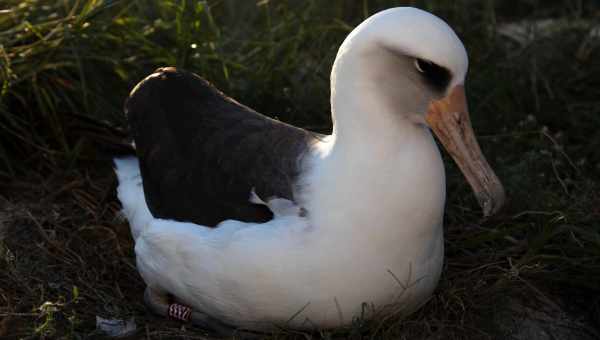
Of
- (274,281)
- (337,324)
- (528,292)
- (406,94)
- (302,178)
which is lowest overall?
(528,292)

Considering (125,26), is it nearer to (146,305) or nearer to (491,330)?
(146,305)

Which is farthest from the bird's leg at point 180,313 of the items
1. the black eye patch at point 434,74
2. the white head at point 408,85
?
the black eye patch at point 434,74

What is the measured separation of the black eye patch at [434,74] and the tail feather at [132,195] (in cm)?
150

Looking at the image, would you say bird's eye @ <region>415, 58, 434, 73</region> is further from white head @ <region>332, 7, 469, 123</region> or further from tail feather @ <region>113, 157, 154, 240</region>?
tail feather @ <region>113, 157, 154, 240</region>

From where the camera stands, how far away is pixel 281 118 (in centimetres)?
529

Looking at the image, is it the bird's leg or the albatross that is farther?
the bird's leg

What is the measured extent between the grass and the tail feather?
133mm

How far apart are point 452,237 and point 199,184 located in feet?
4.30

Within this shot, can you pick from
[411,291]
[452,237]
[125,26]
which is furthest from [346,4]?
[411,291]

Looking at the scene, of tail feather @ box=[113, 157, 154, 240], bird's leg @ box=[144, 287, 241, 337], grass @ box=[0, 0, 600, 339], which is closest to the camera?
bird's leg @ box=[144, 287, 241, 337]

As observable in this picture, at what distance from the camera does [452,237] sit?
14.6ft

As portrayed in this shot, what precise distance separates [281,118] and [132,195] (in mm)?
1153

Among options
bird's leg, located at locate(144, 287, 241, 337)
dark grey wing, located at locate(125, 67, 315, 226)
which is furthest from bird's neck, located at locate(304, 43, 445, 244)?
bird's leg, located at locate(144, 287, 241, 337)

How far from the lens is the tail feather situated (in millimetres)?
4254
